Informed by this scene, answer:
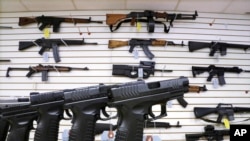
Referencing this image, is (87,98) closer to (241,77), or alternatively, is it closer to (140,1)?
(140,1)

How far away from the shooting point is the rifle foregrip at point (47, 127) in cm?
172

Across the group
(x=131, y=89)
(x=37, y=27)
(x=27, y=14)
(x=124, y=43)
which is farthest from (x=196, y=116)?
(x=27, y=14)

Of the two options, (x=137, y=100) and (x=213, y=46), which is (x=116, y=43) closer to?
(x=213, y=46)

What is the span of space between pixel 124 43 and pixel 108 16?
1.41ft

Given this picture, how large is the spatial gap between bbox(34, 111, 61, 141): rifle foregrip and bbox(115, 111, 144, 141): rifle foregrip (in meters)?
0.50

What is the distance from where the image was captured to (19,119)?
1.89m

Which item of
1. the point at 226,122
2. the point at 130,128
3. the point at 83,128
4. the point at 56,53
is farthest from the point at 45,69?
the point at 226,122

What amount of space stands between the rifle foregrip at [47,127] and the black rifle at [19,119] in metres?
0.16

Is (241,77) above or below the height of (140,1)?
below

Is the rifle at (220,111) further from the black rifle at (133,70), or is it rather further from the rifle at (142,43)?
the rifle at (142,43)

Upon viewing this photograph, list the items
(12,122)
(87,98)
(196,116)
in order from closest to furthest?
1. (87,98)
2. (12,122)
3. (196,116)

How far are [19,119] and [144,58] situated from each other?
6.44 ft

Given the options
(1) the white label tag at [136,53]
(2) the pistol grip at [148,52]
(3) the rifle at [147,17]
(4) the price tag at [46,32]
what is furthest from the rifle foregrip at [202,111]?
(4) the price tag at [46,32]

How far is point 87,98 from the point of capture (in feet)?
5.54
